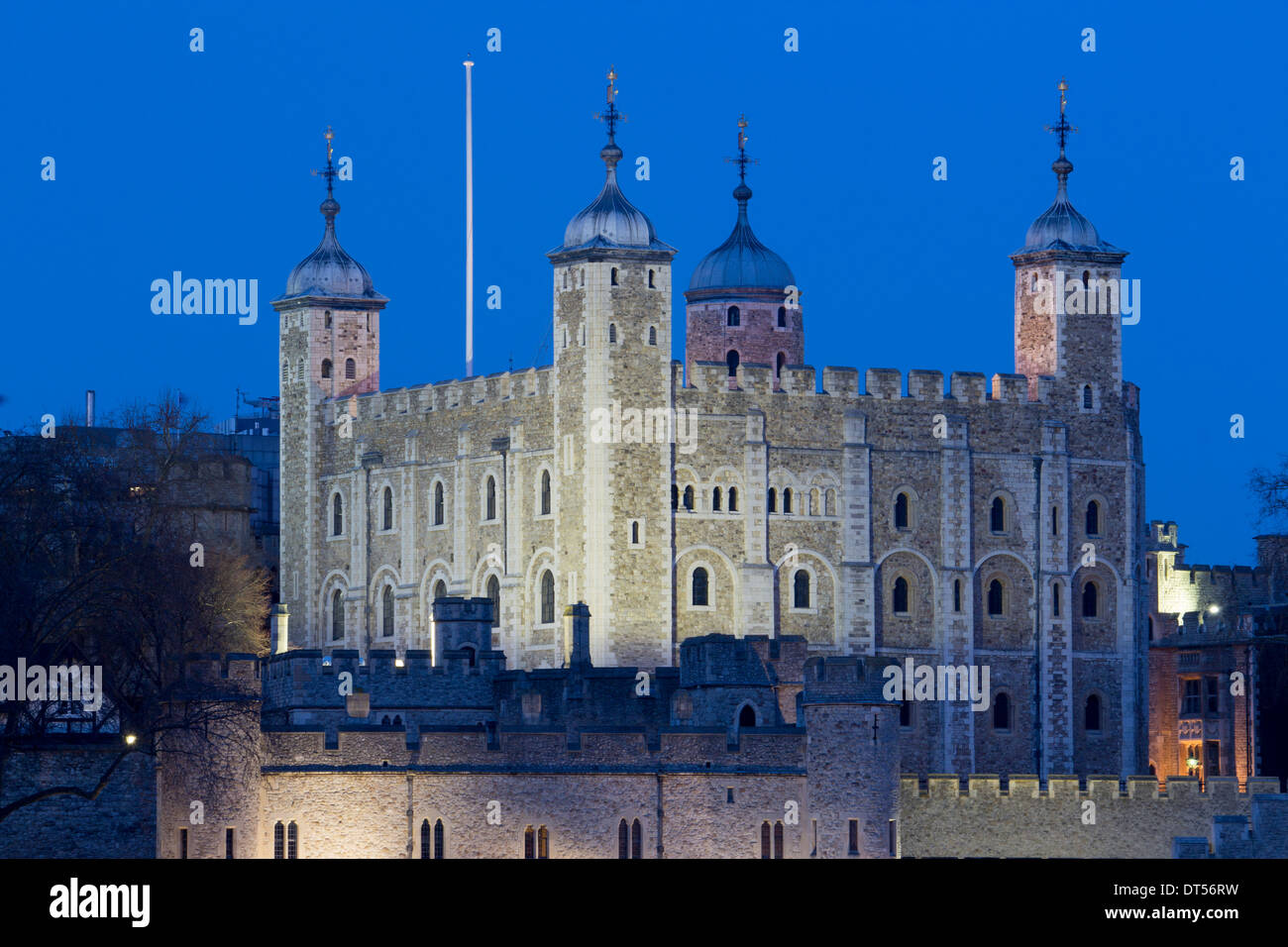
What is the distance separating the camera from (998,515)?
10106cm

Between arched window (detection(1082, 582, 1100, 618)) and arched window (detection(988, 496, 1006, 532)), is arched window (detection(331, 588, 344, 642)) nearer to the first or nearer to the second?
arched window (detection(988, 496, 1006, 532))

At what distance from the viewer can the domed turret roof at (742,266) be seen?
10631cm

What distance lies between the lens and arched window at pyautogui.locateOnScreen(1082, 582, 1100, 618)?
102m

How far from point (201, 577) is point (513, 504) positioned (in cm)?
970

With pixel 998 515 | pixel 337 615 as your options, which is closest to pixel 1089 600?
pixel 998 515

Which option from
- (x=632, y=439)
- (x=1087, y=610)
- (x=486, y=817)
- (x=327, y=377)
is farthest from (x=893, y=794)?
(x=327, y=377)

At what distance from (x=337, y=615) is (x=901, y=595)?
17112 millimetres

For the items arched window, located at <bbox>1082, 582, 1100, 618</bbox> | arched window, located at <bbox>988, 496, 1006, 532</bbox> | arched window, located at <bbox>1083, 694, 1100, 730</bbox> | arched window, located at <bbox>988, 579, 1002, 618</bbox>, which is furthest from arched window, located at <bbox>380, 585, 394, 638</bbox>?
arched window, located at <bbox>1083, 694, 1100, 730</bbox>

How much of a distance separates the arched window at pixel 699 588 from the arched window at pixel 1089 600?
12.2 meters

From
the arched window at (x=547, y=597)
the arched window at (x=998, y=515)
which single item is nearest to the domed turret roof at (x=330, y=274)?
the arched window at (x=547, y=597)

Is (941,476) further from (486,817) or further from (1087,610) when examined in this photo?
(486,817)

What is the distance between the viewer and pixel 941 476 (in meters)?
100

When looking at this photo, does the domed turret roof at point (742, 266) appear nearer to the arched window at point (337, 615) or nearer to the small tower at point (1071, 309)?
the small tower at point (1071, 309)
